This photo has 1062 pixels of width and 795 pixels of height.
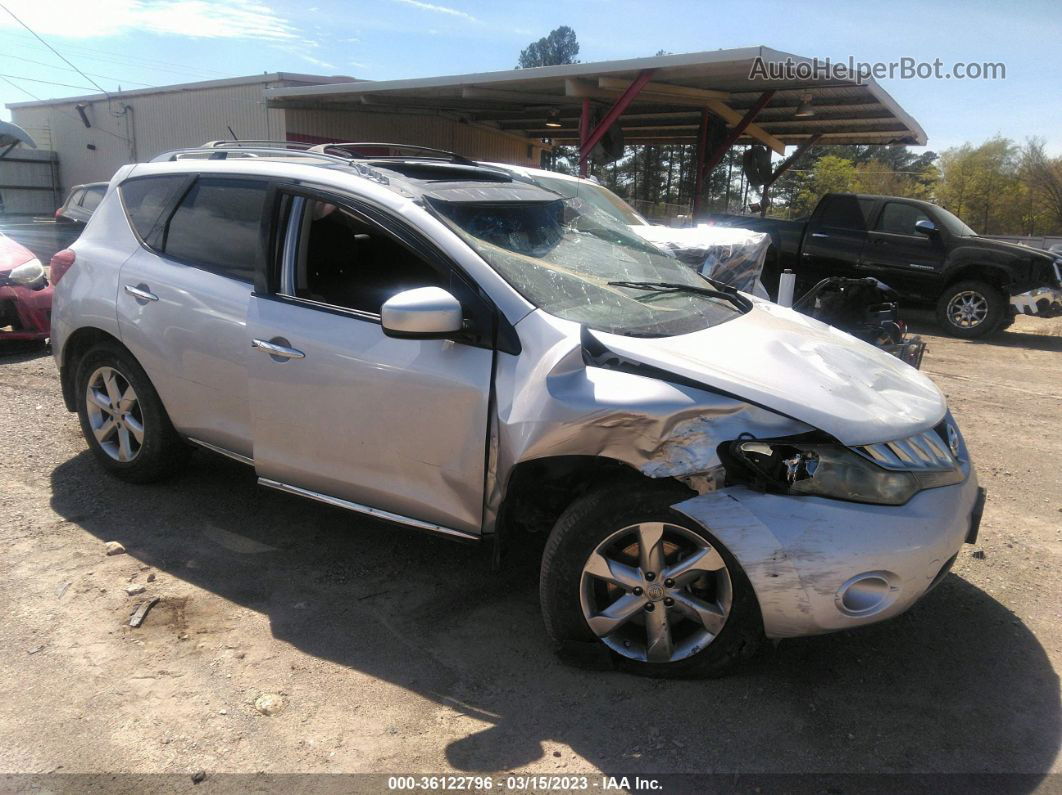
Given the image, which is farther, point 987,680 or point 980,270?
point 980,270

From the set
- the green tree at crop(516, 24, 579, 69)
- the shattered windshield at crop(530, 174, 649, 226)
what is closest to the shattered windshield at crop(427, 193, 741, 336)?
the shattered windshield at crop(530, 174, 649, 226)

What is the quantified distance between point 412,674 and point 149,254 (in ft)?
8.28

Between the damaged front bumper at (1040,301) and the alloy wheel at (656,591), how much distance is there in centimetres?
962

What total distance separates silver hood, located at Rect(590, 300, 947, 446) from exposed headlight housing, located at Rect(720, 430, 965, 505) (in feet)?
0.22

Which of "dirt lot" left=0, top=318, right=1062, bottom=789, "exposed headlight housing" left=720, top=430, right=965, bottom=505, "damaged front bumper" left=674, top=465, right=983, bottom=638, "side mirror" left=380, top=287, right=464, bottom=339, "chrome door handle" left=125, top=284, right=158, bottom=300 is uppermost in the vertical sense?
"side mirror" left=380, top=287, right=464, bottom=339

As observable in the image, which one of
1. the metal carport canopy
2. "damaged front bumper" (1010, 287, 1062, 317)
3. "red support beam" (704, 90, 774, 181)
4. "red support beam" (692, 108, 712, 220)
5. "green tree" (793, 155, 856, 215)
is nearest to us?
"damaged front bumper" (1010, 287, 1062, 317)

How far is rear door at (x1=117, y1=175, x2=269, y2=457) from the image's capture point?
3.50 metres

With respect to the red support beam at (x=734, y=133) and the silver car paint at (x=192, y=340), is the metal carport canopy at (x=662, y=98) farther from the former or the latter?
the silver car paint at (x=192, y=340)

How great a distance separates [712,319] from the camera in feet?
10.6

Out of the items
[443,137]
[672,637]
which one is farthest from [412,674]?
[443,137]

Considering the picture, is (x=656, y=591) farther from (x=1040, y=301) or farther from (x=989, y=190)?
(x=989, y=190)

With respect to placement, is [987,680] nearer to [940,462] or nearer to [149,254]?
[940,462]

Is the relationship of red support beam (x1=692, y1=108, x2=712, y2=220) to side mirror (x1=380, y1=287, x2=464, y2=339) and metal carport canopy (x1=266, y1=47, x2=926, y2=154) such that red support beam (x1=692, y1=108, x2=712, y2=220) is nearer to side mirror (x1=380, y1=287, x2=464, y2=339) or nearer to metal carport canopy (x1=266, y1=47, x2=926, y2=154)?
metal carport canopy (x1=266, y1=47, x2=926, y2=154)

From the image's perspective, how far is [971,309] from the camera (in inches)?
413
